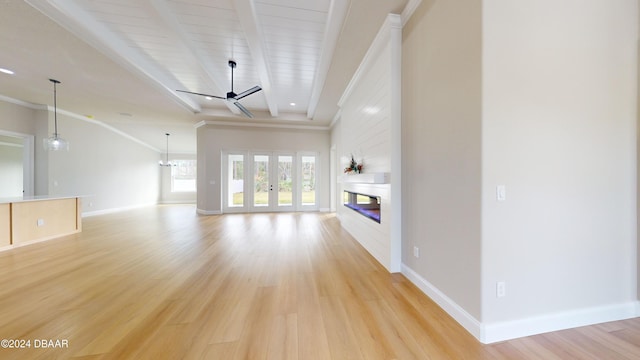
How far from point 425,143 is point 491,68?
2.73ft

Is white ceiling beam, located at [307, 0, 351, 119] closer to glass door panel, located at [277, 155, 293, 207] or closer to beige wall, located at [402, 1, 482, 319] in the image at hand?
beige wall, located at [402, 1, 482, 319]

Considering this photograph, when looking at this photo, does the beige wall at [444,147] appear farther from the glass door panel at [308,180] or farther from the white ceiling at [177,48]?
the glass door panel at [308,180]

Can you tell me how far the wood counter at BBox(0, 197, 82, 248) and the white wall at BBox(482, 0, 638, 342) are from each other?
6.74 m

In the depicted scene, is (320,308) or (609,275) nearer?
(609,275)

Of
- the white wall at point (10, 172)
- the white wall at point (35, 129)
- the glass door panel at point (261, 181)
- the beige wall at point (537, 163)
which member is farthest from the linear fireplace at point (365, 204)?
the white wall at point (10, 172)

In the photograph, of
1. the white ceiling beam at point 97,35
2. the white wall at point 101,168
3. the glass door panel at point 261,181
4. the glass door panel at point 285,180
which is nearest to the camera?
the white ceiling beam at point 97,35

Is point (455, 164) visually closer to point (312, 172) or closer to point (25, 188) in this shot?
point (312, 172)

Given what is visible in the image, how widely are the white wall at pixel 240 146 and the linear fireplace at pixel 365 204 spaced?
3.15 metres

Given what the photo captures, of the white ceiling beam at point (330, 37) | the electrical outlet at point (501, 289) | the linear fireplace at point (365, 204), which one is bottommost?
the electrical outlet at point (501, 289)

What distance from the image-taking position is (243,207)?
25.5 ft

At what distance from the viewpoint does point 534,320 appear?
1.70 meters

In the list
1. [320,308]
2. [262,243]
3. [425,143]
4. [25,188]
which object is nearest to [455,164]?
[425,143]

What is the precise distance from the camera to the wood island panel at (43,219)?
3797 mm

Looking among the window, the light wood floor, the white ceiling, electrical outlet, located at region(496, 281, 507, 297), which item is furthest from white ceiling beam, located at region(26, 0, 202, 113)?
the window
